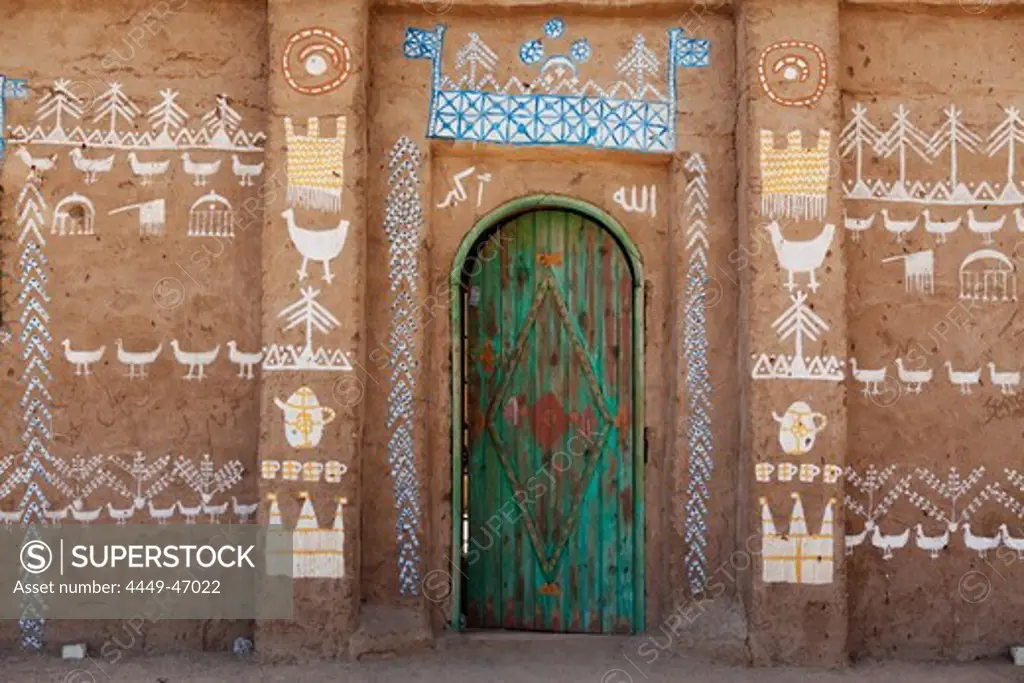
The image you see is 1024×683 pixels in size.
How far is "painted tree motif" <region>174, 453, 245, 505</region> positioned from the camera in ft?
21.0

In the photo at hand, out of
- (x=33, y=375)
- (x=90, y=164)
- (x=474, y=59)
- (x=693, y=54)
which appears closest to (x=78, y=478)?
(x=33, y=375)

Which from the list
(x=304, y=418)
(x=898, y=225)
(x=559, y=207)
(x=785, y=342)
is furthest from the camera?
(x=559, y=207)

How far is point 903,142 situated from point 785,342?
54.4 inches

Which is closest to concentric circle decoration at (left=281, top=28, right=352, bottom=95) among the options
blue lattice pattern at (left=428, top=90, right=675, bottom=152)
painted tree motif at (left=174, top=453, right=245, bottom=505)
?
blue lattice pattern at (left=428, top=90, right=675, bottom=152)

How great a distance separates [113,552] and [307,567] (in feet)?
3.77

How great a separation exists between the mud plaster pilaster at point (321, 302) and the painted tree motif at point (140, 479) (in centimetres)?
68

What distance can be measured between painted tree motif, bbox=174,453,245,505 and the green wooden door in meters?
1.28

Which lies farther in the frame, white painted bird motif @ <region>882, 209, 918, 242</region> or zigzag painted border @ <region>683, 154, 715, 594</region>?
white painted bird motif @ <region>882, 209, 918, 242</region>

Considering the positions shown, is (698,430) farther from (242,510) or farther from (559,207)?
Result: (242,510)

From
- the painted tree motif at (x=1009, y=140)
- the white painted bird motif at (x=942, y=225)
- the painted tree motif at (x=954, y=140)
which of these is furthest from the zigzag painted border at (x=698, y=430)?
the painted tree motif at (x=1009, y=140)

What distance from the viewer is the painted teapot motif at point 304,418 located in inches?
241

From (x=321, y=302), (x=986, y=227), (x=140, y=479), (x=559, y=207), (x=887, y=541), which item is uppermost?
(x=559, y=207)

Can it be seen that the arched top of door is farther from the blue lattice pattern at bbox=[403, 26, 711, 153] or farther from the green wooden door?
the blue lattice pattern at bbox=[403, 26, 711, 153]

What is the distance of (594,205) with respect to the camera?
21.9 feet
